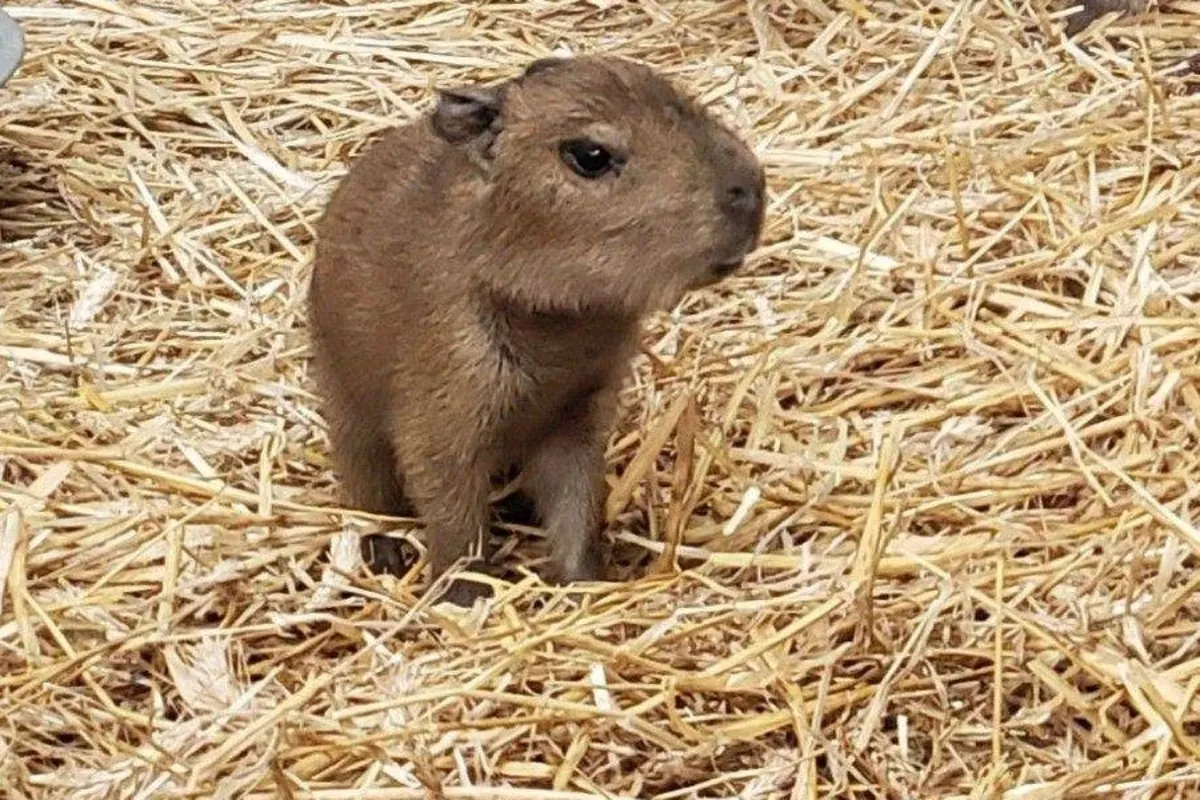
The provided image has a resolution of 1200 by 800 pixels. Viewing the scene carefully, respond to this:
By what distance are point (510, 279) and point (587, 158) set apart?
26 centimetres

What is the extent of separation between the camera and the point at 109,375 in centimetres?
466

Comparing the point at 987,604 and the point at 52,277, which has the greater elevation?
the point at 987,604

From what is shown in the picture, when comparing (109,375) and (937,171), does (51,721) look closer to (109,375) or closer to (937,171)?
(109,375)

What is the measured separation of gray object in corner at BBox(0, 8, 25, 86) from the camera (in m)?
5.14

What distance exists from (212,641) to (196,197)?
189 cm

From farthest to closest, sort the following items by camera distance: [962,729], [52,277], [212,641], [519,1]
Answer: [519,1]
[52,277]
[212,641]
[962,729]

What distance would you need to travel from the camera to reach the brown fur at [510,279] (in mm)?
3496

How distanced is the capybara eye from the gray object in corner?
2.07m

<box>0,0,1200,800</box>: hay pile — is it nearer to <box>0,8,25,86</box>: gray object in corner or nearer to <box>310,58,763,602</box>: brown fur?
<box>310,58,763,602</box>: brown fur

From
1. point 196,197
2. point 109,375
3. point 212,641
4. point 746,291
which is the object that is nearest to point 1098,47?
point 746,291

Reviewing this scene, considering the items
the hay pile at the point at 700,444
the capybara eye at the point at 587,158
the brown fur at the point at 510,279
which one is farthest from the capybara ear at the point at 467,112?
the hay pile at the point at 700,444

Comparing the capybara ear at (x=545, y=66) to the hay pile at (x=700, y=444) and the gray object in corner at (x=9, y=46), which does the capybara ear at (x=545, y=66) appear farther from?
the gray object in corner at (x=9, y=46)

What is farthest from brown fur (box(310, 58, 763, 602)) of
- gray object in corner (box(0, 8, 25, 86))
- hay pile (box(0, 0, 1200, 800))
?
gray object in corner (box(0, 8, 25, 86))

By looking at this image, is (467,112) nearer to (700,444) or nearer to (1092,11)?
(700,444)
